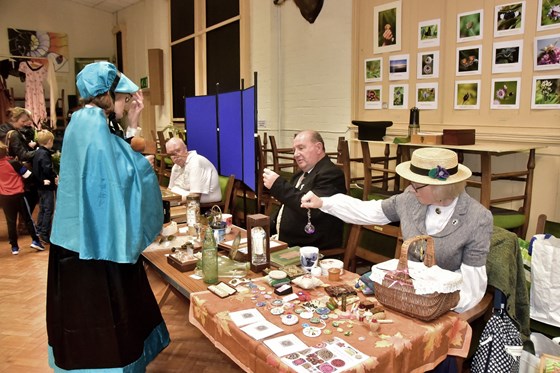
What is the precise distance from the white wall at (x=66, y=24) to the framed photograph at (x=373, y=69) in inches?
321

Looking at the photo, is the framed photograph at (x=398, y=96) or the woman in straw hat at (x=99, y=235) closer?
the woman in straw hat at (x=99, y=235)

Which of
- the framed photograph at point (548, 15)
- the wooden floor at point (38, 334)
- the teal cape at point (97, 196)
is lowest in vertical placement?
the wooden floor at point (38, 334)

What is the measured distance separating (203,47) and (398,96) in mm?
4469

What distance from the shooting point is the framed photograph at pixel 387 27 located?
4.67 meters

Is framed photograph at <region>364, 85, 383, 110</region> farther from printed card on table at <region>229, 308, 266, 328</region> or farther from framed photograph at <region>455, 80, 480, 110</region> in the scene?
printed card on table at <region>229, 308, 266, 328</region>

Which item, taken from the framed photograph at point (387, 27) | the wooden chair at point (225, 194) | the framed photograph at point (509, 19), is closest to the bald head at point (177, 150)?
the wooden chair at point (225, 194)

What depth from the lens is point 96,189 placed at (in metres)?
1.75

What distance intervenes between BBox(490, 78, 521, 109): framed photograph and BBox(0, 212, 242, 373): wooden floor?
3.10m

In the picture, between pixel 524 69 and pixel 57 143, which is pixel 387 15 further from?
pixel 57 143

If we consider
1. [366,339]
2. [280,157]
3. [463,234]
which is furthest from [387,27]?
[366,339]

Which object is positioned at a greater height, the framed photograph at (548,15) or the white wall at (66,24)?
the white wall at (66,24)

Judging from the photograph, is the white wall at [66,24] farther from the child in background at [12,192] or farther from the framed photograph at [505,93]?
the framed photograph at [505,93]

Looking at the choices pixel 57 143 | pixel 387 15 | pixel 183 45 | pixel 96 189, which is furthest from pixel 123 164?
pixel 57 143

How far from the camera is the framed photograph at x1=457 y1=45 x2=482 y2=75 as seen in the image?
400cm
